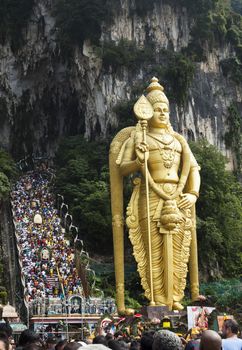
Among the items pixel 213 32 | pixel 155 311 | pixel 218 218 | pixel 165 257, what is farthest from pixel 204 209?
pixel 155 311

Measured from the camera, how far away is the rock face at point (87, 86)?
27.2 m

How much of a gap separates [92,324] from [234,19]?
19944 mm

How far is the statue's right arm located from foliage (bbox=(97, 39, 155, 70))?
49.6ft

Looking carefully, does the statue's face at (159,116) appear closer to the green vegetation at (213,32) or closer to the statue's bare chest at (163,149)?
the statue's bare chest at (163,149)

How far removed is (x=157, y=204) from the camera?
12.3m

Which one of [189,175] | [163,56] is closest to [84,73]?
[163,56]

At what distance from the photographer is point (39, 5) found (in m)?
29.9

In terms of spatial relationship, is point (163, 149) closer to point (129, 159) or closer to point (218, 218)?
point (129, 159)

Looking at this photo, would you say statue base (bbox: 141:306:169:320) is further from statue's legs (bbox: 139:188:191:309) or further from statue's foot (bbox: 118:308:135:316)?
statue's legs (bbox: 139:188:191:309)

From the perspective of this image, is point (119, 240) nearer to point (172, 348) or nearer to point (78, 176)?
point (172, 348)

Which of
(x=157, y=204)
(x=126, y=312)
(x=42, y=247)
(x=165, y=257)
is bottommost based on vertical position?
(x=126, y=312)

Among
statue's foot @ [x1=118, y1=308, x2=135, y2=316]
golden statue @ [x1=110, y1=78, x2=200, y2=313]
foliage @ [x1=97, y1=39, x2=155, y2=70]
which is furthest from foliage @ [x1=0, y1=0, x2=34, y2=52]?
statue's foot @ [x1=118, y1=308, x2=135, y2=316]

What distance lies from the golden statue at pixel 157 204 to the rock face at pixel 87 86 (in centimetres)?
1352

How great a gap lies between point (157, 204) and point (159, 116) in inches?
70.4
